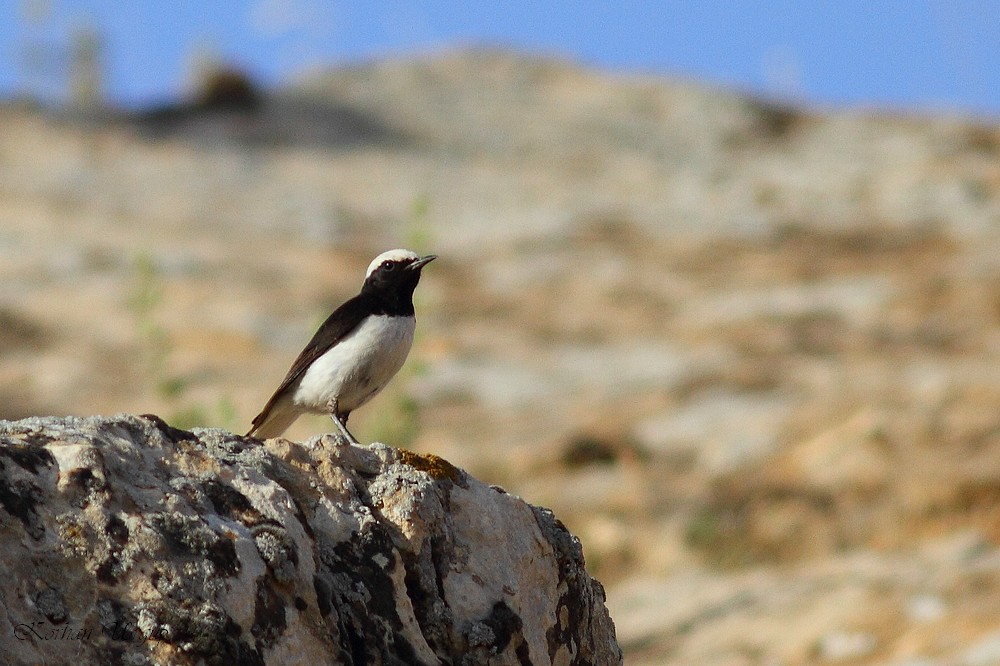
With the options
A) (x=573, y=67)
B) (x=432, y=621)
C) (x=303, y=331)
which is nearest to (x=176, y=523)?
(x=432, y=621)

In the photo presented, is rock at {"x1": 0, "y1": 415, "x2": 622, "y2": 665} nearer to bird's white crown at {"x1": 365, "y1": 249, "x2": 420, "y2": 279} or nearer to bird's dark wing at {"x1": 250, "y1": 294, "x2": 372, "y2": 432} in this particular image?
bird's dark wing at {"x1": 250, "y1": 294, "x2": 372, "y2": 432}

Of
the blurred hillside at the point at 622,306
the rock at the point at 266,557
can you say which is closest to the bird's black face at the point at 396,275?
the blurred hillside at the point at 622,306

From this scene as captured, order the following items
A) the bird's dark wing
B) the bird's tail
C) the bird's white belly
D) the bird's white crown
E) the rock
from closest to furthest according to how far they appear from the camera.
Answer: the rock < the bird's white belly < the bird's dark wing < the bird's tail < the bird's white crown

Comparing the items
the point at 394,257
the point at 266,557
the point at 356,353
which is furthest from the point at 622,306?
the point at 266,557

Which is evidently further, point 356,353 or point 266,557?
point 356,353

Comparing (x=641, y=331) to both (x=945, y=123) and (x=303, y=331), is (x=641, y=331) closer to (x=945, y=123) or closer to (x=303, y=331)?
(x=303, y=331)

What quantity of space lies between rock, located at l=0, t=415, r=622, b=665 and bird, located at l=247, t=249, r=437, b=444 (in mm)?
2038

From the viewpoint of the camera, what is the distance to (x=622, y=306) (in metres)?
20.3

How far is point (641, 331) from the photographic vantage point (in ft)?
63.1

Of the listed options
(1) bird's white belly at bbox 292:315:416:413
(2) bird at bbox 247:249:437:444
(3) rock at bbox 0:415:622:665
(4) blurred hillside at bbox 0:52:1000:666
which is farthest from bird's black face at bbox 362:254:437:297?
(3) rock at bbox 0:415:622:665

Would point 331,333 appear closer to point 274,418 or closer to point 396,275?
point 396,275

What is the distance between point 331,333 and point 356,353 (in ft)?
1.26

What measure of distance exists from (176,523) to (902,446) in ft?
36.6

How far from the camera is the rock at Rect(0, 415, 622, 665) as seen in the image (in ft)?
11.9
